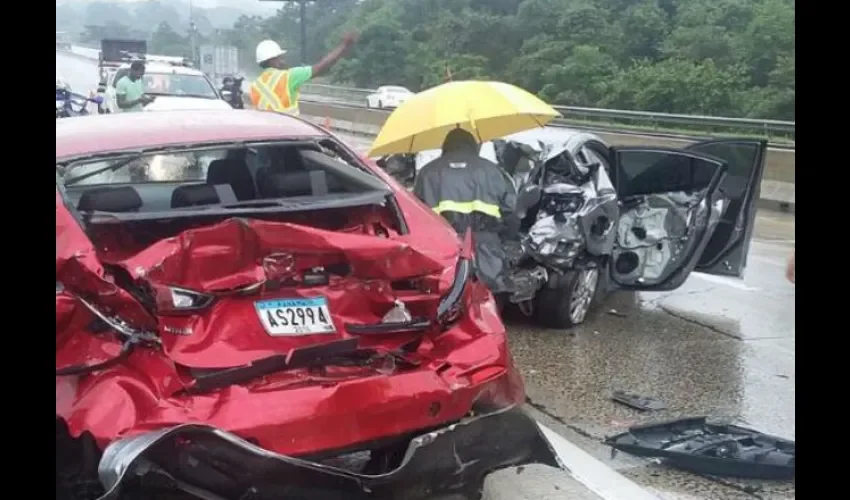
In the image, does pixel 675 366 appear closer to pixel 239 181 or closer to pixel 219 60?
pixel 239 181

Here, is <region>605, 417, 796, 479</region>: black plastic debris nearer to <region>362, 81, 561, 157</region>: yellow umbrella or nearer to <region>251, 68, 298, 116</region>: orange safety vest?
<region>362, 81, 561, 157</region>: yellow umbrella

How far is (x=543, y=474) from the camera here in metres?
4.58

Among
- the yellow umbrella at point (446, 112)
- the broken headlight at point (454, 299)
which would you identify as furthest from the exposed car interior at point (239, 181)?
the yellow umbrella at point (446, 112)

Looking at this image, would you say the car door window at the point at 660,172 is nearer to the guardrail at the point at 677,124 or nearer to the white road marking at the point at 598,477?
the white road marking at the point at 598,477

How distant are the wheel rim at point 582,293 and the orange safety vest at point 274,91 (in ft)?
14.1

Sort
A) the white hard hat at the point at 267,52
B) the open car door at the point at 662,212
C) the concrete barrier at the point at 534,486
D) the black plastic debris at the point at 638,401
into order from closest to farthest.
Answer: the concrete barrier at the point at 534,486
the black plastic debris at the point at 638,401
the open car door at the point at 662,212
the white hard hat at the point at 267,52

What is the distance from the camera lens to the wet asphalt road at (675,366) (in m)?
4.81

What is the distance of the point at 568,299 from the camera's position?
7070mm

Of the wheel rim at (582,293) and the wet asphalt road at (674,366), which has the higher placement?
the wheel rim at (582,293)

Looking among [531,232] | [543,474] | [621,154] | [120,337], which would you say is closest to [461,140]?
Result: [531,232]

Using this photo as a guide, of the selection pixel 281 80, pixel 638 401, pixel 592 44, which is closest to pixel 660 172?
pixel 638 401
